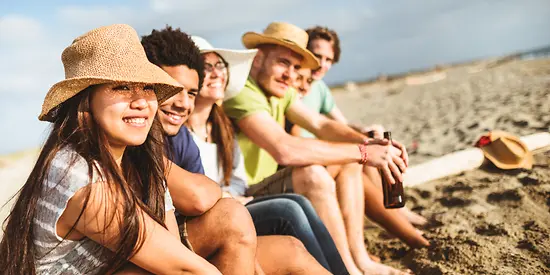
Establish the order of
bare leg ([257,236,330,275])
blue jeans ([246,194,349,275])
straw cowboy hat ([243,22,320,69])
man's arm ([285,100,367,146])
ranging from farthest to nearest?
1. man's arm ([285,100,367,146])
2. straw cowboy hat ([243,22,320,69])
3. blue jeans ([246,194,349,275])
4. bare leg ([257,236,330,275])

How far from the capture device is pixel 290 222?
Answer: 2961 mm

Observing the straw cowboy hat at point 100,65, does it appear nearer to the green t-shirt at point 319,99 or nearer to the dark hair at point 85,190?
the dark hair at point 85,190

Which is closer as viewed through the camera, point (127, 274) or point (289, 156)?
point (127, 274)

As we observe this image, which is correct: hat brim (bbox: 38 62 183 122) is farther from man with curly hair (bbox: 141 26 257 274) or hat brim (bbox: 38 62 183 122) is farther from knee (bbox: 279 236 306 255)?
knee (bbox: 279 236 306 255)

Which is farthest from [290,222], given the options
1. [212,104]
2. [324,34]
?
[324,34]

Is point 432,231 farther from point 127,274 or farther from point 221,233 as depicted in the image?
point 127,274

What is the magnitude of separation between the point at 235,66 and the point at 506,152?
2.71 meters

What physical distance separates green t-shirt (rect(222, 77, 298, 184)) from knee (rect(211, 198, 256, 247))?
4.18ft

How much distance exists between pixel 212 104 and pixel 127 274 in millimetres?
1691

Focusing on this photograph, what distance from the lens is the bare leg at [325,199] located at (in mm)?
3250

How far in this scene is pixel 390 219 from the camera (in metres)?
3.76

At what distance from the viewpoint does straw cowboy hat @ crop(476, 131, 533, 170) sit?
4.66 meters

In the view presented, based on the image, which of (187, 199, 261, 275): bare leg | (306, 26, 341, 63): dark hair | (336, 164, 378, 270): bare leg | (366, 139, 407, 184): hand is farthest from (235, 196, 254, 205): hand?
(306, 26, 341, 63): dark hair

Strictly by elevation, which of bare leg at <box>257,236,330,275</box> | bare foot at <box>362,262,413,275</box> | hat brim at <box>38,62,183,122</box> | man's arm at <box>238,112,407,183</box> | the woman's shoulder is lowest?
bare foot at <box>362,262,413,275</box>
